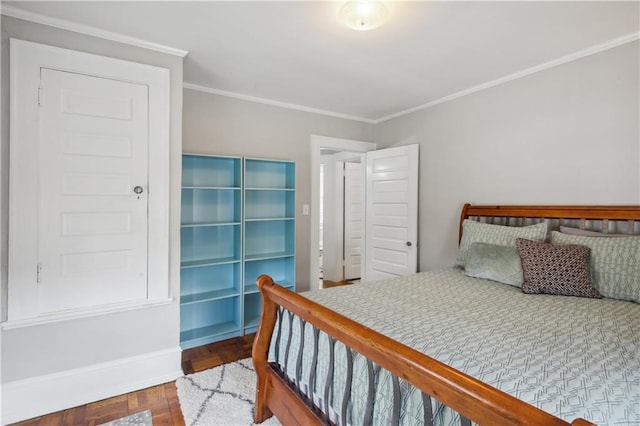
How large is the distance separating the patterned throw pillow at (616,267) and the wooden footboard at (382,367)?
1.76m

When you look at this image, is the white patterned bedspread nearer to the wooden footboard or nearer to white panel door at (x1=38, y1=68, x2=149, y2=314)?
the wooden footboard

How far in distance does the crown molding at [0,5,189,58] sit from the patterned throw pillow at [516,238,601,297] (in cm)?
284

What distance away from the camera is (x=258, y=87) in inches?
119

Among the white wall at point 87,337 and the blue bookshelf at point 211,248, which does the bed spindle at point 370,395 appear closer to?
the white wall at point 87,337

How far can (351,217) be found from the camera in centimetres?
536

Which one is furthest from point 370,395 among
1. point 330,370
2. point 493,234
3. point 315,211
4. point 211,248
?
point 315,211

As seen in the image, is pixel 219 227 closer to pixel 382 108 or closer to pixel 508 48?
pixel 382 108

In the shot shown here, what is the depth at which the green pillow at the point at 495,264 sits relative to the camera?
2.17m

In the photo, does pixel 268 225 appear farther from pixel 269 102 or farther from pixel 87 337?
pixel 87 337

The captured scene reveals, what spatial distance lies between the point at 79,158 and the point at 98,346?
123 cm

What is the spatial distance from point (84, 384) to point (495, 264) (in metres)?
2.88

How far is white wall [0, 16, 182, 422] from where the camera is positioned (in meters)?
1.83

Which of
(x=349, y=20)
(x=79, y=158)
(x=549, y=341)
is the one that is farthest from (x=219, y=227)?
(x=549, y=341)

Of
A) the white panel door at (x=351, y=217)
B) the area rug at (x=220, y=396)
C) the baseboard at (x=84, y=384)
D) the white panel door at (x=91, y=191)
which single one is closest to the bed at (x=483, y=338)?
the area rug at (x=220, y=396)
